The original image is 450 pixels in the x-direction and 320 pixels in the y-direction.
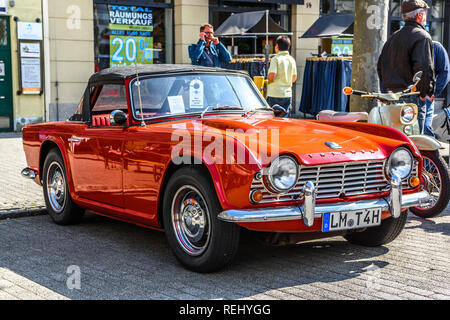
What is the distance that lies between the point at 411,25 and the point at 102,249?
429 centimetres

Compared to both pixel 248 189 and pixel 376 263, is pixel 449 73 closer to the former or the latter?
pixel 376 263

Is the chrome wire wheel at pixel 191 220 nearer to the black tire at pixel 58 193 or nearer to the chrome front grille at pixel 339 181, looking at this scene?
the chrome front grille at pixel 339 181

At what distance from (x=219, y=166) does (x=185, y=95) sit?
1407 mm

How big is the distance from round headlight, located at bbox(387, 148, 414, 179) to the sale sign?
11.0 metres

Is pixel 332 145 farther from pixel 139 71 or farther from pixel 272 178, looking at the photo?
pixel 139 71

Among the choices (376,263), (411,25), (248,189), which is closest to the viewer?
(248,189)

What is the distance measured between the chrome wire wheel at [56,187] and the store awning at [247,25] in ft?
24.3

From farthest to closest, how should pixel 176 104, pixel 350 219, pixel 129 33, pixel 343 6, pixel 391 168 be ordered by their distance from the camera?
pixel 343 6 → pixel 129 33 → pixel 176 104 → pixel 391 168 → pixel 350 219

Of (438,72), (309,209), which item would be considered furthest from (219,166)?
(438,72)

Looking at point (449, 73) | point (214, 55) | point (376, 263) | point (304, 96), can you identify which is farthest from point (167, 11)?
point (376, 263)

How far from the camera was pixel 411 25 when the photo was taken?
750 centimetres

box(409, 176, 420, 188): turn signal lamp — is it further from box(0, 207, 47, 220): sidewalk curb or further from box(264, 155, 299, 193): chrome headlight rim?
box(0, 207, 47, 220): sidewalk curb

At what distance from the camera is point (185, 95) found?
18.7 feet

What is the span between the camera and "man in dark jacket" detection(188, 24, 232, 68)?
34.8 ft
